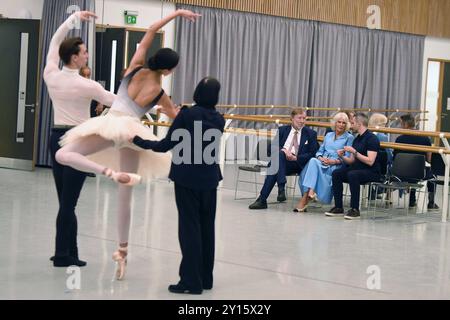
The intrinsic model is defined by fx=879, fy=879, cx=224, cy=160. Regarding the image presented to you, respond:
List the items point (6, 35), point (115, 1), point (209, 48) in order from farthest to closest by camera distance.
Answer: point (209, 48), point (115, 1), point (6, 35)

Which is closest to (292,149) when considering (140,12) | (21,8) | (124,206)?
(124,206)

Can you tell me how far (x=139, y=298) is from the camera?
5.23 metres

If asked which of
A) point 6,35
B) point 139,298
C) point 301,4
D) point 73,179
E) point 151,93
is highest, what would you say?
point 301,4

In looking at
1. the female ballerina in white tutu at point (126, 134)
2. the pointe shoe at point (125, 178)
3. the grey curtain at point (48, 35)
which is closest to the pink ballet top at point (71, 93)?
the female ballerina in white tutu at point (126, 134)

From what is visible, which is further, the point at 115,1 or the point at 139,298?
the point at 115,1

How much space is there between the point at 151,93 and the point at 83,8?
7.48 meters

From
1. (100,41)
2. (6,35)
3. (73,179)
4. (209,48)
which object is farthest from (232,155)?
(73,179)

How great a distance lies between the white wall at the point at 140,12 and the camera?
14.1 metres

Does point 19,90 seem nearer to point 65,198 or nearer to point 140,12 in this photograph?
point 140,12

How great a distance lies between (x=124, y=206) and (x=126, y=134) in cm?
53

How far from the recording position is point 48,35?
1262 cm

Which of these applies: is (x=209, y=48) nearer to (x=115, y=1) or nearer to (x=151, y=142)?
(x=115, y=1)

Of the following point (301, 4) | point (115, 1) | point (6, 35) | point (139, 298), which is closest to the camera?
point (139, 298)

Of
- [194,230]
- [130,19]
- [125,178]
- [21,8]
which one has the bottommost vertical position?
[194,230]
